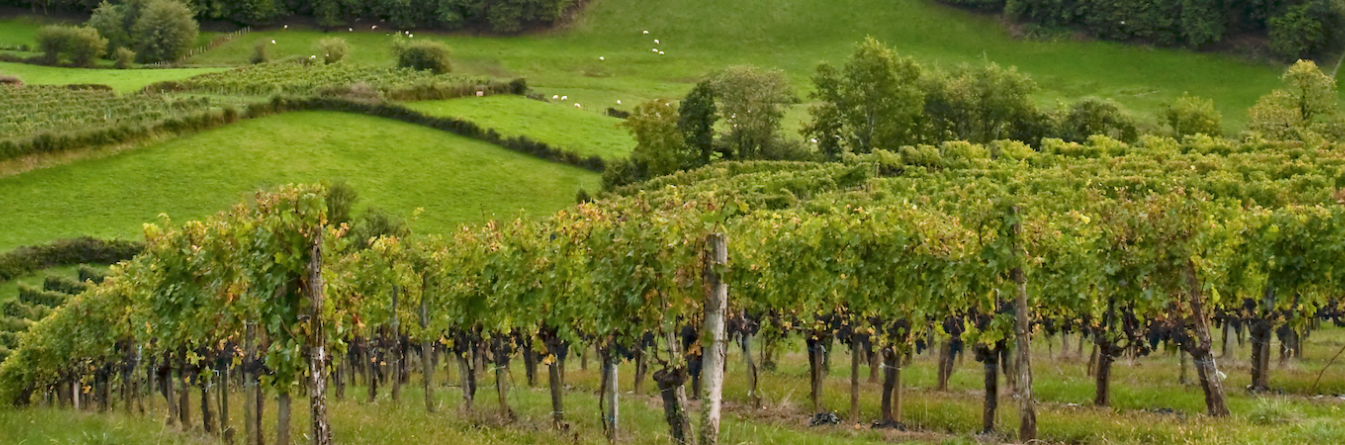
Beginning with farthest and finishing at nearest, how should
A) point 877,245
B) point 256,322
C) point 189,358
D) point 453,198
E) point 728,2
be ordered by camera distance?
point 728,2
point 453,198
point 189,358
point 877,245
point 256,322

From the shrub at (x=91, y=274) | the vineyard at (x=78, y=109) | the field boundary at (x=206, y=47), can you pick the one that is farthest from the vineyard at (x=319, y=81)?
the shrub at (x=91, y=274)

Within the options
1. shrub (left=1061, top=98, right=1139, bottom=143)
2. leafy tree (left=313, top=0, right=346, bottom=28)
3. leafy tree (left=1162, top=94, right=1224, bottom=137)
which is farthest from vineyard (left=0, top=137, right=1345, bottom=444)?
leafy tree (left=313, top=0, right=346, bottom=28)

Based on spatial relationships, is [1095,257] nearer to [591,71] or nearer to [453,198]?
[453,198]

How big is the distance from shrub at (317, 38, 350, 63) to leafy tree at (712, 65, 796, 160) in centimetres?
5236

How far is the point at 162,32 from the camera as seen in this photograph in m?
120

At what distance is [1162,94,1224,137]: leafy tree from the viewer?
81.7 metres

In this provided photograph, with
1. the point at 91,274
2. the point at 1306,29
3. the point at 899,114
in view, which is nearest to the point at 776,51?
the point at 899,114

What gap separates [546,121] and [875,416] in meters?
68.8

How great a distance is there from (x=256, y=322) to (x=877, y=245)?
11.5 metres

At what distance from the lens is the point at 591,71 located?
12462cm

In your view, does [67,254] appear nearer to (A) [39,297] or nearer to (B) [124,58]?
(A) [39,297]

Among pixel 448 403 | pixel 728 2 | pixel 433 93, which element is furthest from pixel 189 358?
pixel 728 2

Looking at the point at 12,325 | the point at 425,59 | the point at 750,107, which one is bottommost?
the point at 12,325

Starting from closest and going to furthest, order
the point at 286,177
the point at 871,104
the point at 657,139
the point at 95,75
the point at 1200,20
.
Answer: the point at 286,177
the point at 657,139
the point at 871,104
the point at 95,75
the point at 1200,20
